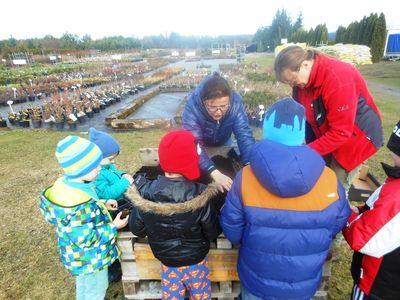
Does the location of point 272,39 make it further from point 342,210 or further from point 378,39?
point 342,210

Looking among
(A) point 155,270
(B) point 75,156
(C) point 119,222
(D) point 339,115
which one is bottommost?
(A) point 155,270

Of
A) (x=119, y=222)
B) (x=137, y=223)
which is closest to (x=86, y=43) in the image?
(x=119, y=222)

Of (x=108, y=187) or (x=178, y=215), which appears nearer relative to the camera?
(x=178, y=215)

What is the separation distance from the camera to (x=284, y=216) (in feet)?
4.51

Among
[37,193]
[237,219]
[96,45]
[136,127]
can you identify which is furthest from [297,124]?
[96,45]

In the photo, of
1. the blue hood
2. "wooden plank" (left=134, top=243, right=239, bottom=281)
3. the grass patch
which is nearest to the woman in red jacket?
the blue hood

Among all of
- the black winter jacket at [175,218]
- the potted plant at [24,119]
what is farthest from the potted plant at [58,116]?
the black winter jacket at [175,218]

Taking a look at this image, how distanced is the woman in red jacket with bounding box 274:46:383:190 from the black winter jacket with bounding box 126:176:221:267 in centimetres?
101

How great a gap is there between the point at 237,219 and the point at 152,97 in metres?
11.4

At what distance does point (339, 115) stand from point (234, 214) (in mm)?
1092

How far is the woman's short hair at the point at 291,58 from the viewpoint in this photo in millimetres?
1874

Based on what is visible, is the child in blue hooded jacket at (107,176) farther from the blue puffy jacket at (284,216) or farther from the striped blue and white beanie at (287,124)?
the striped blue and white beanie at (287,124)

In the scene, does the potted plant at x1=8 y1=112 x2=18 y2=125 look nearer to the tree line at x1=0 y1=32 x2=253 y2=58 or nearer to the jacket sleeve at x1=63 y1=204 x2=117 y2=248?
the jacket sleeve at x1=63 y1=204 x2=117 y2=248

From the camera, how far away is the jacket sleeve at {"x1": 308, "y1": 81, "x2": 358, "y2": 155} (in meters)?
1.91
